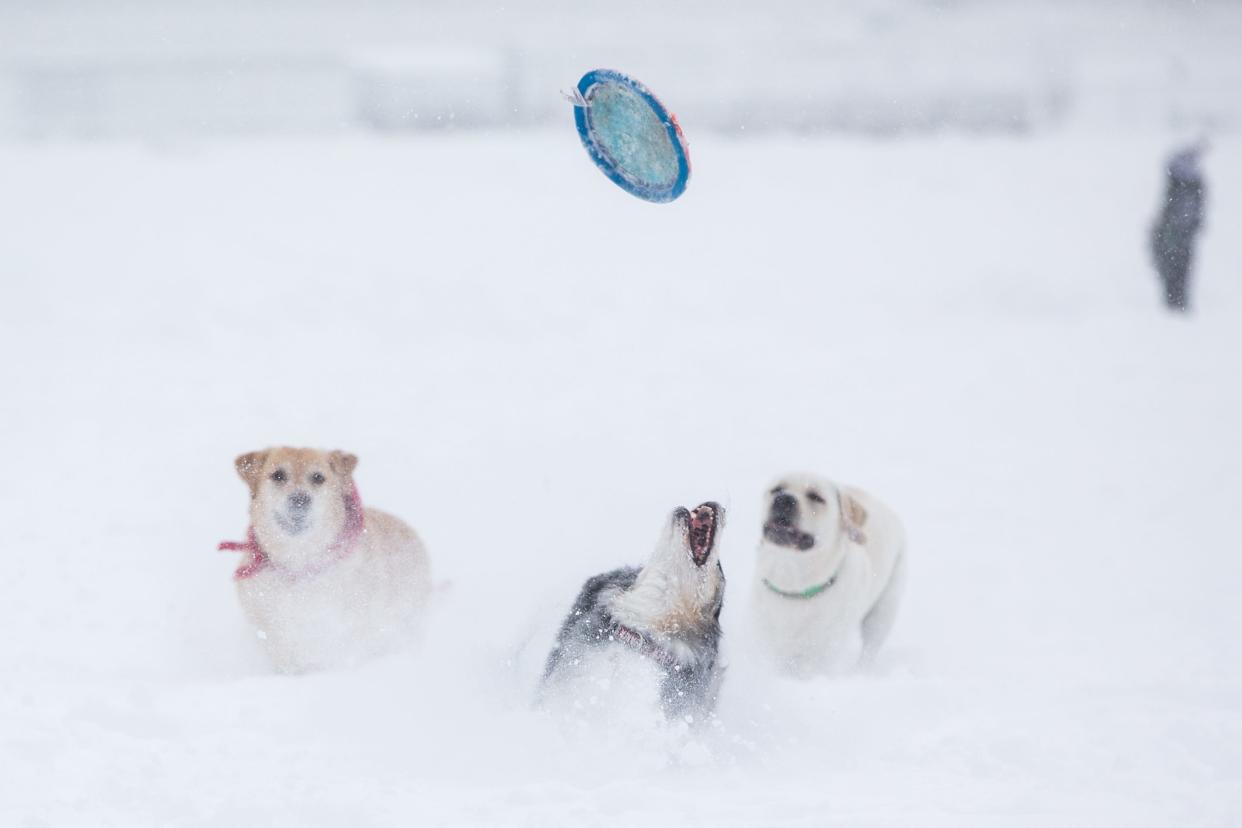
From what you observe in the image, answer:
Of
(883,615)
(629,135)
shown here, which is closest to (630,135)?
(629,135)

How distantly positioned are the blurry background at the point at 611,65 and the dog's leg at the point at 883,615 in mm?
18400

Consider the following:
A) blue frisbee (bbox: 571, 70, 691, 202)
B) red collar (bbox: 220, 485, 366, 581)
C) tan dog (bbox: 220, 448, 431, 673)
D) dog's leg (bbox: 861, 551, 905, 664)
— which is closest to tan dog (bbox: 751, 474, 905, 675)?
dog's leg (bbox: 861, 551, 905, 664)

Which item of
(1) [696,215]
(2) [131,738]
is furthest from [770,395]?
(1) [696,215]

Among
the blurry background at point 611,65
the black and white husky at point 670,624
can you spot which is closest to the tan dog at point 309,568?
the black and white husky at point 670,624

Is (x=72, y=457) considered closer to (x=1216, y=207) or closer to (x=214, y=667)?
(x=214, y=667)

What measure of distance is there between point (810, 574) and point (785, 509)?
346mm

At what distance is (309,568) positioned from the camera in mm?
5141

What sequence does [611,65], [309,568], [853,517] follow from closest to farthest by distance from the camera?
[309,568], [853,517], [611,65]

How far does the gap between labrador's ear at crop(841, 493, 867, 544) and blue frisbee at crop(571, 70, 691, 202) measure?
163 cm

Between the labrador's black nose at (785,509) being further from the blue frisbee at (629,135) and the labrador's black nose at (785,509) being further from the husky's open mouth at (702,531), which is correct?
the blue frisbee at (629,135)

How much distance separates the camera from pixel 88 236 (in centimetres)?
1653

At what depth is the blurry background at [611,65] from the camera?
78.3 ft

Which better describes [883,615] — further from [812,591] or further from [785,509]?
[785,509]

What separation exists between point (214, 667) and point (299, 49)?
23070 millimetres
